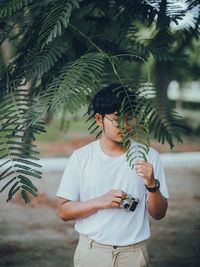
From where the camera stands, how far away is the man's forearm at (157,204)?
1.90 meters

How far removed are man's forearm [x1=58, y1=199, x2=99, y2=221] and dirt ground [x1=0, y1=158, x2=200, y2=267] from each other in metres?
2.27

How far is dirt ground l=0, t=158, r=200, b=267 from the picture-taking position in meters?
4.30

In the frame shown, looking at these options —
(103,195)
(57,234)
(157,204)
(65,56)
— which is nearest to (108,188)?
(103,195)

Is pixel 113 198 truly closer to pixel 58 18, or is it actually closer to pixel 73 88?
pixel 73 88

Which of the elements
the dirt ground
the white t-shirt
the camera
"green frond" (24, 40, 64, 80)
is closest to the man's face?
the white t-shirt

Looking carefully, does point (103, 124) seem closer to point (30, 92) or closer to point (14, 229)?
point (30, 92)

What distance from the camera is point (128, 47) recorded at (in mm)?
1871

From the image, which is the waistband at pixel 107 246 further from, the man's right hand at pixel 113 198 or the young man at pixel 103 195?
the man's right hand at pixel 113 198

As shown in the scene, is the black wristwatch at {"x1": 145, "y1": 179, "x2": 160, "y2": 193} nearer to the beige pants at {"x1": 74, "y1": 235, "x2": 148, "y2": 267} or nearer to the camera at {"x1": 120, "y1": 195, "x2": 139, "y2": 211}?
the camera at {"x1": 120, "y1": 195, "x2": 139, "y2": 211}

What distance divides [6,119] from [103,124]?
52cm

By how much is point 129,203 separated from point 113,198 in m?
0.07

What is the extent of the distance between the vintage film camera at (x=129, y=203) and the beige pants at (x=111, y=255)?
0.20 meters

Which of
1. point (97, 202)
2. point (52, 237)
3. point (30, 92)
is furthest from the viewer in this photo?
point (52, 237)

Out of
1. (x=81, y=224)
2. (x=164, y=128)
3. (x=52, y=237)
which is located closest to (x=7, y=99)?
(x=164, y=128)
